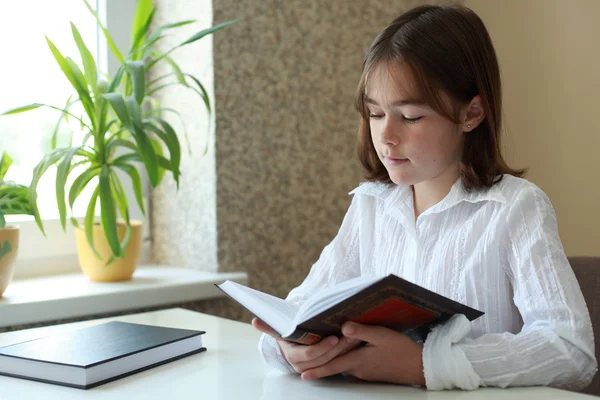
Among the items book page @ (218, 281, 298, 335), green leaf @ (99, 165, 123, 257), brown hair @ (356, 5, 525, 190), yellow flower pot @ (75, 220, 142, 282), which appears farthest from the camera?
yellow flower pot @ (75, 220, 142, 282)

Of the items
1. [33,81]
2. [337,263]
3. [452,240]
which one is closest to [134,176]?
[33,81]

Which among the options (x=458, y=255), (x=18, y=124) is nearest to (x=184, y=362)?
(x=458, y=255)

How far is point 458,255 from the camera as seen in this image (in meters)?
1.24

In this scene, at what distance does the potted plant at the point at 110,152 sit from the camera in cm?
171

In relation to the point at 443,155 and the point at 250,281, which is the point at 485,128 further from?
the point at 250,281

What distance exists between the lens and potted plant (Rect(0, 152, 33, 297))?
1648 mm

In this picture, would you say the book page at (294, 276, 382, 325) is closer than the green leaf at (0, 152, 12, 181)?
Yes

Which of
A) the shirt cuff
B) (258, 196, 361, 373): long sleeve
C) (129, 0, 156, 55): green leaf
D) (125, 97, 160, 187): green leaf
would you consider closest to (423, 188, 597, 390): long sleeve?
the shirt cuff

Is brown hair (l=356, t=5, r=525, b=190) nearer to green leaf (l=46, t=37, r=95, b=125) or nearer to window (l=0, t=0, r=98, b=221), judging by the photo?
green leaf (l=46, t=37, r=95, b=125)

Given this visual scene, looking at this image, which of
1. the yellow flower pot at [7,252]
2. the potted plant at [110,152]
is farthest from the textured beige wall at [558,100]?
the yellow flower pot at [7,252]

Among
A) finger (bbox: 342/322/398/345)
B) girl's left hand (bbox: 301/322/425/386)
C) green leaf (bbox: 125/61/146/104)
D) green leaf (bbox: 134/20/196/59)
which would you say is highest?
green leaf (bbox: 134/20/196/59)

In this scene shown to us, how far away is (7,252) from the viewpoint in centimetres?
165

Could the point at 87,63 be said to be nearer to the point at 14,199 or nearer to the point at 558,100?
the point at 14,199

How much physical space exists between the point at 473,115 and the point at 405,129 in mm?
134
